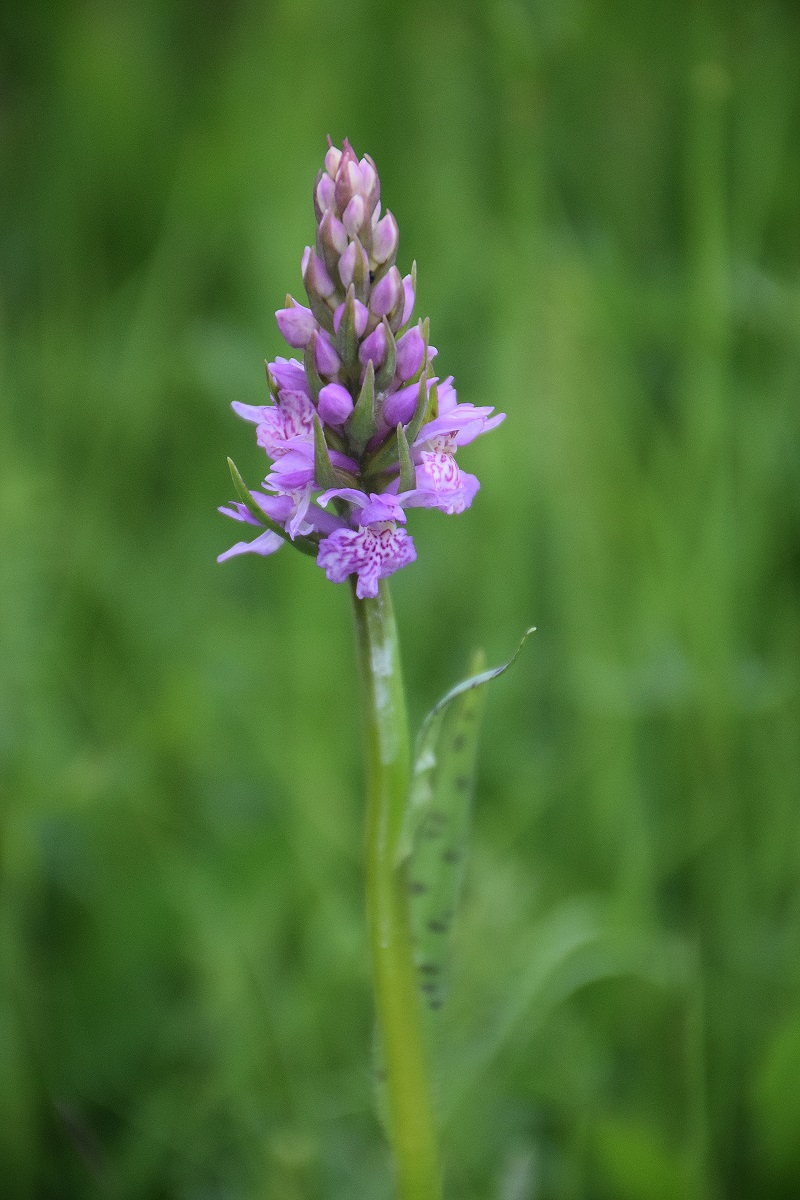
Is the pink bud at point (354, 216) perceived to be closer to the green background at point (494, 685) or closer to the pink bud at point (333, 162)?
the pink bud at point (333, 162)

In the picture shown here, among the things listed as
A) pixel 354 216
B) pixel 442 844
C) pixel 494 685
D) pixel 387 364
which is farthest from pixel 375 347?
pixel 494 685

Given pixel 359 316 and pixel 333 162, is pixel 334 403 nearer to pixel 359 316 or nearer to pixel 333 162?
pixel 359 316

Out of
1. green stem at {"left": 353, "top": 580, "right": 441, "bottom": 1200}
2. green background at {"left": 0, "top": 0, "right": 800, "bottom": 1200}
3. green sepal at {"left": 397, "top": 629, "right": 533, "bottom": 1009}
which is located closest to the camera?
green stem at {"left": 353, "top": 580, "right": 441, "bottom": 1200}

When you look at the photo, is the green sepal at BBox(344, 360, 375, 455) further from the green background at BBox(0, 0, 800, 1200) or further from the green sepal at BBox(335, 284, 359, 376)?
the green background at BBox(0, 0, 800, 1200)

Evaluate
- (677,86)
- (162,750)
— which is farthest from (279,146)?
(162,750)

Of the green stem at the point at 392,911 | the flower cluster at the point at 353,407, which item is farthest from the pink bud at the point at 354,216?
the green stem at the point at 392,911

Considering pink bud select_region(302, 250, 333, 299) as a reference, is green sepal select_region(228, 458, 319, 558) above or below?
below

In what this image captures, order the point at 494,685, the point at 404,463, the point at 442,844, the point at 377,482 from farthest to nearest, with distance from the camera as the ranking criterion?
the point at 494,685 → the point at 442,844 → the point at 377,482 → the point at 404,463

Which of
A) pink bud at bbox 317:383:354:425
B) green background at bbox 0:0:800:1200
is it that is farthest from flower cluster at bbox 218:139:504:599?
green background at bbox 0:0:800:1200
